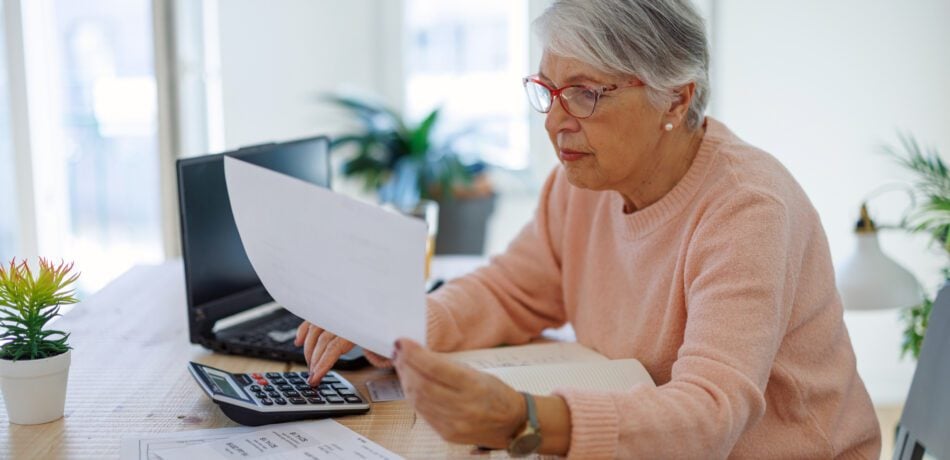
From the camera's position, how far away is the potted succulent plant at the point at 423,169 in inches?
135

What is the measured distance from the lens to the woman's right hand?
4.33 feet

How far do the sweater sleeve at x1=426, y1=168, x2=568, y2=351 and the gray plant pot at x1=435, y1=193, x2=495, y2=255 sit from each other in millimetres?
1762

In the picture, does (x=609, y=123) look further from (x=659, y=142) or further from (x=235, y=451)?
(x=235, y=451)

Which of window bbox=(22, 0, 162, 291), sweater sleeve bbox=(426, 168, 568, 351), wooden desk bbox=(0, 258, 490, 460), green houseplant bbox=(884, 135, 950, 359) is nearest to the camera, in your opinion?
wooden desk bbox=(0, 258, 490, 460)

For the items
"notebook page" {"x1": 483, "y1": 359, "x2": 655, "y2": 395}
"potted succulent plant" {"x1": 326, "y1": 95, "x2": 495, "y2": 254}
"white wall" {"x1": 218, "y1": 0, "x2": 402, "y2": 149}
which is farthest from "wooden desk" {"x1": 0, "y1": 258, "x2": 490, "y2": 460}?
"white wall" {"x1": 218, "y1": 0, "x2": 402, "y2": 149}

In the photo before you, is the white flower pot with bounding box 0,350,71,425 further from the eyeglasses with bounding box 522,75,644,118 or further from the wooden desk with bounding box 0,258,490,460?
the eyeglasses with bounding box 522,75,644,118

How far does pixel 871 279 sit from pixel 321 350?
1.18 metres

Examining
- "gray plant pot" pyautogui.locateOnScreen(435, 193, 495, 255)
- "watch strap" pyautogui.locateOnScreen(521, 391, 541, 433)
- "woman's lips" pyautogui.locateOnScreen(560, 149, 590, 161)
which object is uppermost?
"woman's lips" pyautogui.locateOnScreen(560, 149, 590, 161)

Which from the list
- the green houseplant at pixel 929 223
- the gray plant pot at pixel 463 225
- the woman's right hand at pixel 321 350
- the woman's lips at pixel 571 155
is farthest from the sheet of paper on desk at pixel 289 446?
the gray plant pot at pixel 463 225

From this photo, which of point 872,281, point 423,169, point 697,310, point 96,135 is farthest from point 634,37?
point 96,135

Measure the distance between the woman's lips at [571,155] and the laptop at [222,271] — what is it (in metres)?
0.42

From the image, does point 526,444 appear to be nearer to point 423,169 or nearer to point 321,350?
point 321,350

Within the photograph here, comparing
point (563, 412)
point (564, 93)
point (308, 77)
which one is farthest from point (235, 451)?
point (308, 77)

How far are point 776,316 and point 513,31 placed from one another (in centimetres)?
287
